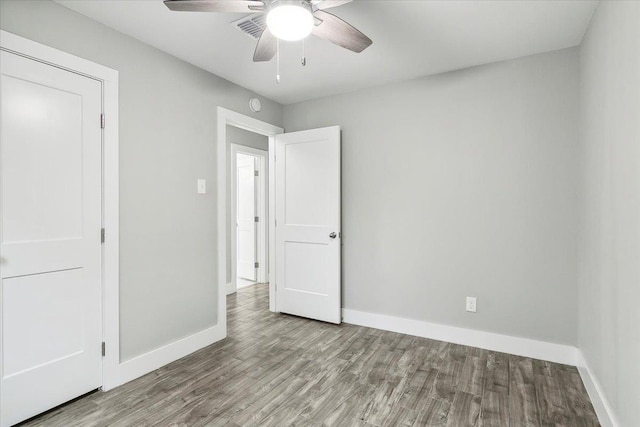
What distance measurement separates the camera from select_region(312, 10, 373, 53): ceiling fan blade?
5.73ft

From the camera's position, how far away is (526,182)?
9.06 feet

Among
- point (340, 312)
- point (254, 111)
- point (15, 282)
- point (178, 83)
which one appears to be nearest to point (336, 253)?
point (340, 312)

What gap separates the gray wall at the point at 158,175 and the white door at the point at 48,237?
0.20 meters

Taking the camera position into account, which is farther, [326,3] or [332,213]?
[332,213]

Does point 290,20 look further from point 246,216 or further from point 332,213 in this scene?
point 246,216

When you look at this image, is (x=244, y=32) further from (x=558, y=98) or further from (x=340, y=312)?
(x=340, y=312)

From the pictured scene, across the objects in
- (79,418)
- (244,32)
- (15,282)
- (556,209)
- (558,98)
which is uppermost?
(244,32)

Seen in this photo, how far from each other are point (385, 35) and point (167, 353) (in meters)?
3.02

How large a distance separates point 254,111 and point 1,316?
267cm

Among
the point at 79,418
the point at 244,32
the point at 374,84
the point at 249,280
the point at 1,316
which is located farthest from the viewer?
the point at 249,280

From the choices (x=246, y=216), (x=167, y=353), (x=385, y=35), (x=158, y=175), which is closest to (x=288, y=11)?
(x=385, y=35)

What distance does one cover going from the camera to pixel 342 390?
2.27m

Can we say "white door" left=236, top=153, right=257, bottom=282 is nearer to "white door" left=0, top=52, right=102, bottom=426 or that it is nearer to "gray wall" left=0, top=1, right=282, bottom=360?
"gray wall" left=0, top=1, right=282, bottom=360

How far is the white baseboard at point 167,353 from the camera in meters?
2.38
